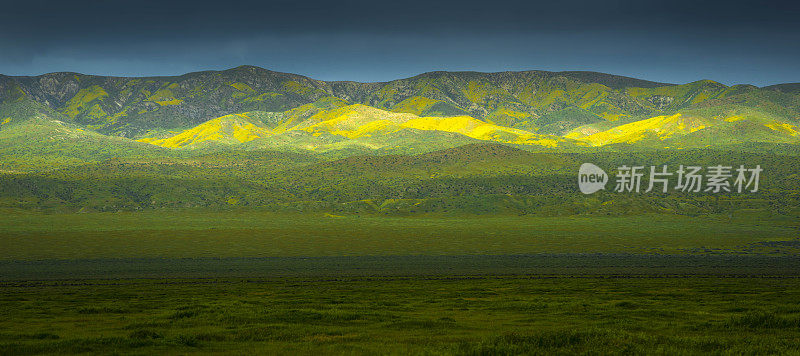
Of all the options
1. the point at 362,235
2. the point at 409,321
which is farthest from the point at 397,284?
the point at 362,235

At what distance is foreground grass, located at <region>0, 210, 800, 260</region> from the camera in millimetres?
122500

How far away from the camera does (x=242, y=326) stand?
33.0 meters

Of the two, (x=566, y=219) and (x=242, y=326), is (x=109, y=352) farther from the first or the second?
(x=566, y=219)

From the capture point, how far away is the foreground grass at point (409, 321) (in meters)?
25.6

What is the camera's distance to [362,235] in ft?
486

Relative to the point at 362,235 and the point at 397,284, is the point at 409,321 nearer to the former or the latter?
the point at 397,284

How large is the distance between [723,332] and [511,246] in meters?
101

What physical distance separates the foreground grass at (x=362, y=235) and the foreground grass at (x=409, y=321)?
5414cm

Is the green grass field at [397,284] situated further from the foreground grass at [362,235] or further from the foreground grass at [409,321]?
the foreground grass at [362,235]

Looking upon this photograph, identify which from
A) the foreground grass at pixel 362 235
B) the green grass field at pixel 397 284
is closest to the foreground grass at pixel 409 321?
the green grass field at pixel 397 284

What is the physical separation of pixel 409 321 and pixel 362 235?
11361 cm

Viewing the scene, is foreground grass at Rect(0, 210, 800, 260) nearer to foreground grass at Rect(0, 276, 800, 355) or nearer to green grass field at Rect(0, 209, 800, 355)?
green grass field at Rect(0, 209, 800, 355)

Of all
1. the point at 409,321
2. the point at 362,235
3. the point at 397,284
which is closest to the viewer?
the point at 409,321

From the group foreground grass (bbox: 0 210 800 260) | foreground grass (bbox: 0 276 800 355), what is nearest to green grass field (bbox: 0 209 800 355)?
foreground grass (bbox: 0 276 800 355)
